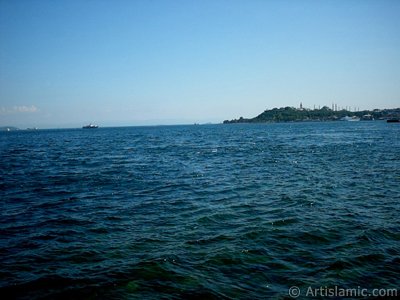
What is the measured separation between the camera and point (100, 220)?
522 inches

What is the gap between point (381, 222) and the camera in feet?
40.0

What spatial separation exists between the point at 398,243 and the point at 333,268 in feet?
11.8

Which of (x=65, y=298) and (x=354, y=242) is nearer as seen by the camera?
(x=65, y=298)

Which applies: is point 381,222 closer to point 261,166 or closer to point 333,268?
point 333,268

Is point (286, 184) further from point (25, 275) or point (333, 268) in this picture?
point (25, 275)

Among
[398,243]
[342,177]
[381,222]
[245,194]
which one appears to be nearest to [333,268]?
[398,243]

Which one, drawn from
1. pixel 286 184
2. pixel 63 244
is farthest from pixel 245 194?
pixel 63 244

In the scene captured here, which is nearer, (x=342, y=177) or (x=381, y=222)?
(x=381, y=222)

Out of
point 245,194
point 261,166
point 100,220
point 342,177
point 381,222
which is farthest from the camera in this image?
point 261,166

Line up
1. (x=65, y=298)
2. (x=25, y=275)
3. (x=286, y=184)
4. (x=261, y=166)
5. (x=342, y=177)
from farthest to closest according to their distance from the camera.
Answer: (x=261, y=166)
(x=342, y=177)
(x=286, y=184)
(x=25, y=275)
(x=65, y=298)

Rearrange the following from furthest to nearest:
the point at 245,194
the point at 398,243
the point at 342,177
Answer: the point at 342,177, the point at 245,194, the point at 398,243

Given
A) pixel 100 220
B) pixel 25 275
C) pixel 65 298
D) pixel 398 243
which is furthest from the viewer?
pixel 100 220

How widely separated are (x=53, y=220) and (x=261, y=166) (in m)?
20.9

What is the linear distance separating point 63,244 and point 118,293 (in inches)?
174
